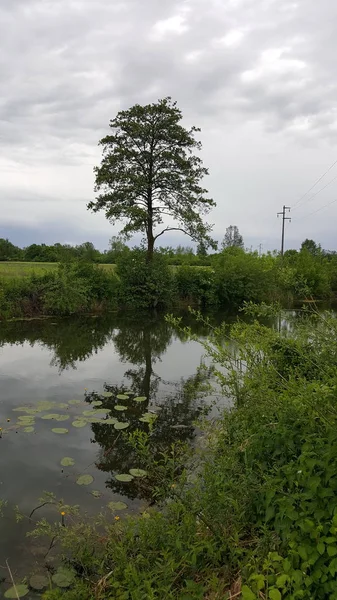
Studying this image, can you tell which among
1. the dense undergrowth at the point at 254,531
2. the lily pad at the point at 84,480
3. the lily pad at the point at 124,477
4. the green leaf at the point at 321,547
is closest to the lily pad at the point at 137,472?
the lily pad at the point at 124,477

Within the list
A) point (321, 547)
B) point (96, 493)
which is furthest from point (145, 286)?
point (321, 547)

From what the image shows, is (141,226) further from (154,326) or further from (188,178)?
(154,326)

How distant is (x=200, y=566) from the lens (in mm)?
2873

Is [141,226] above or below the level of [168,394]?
above

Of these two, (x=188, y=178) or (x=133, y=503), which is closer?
(x=133, y=503)

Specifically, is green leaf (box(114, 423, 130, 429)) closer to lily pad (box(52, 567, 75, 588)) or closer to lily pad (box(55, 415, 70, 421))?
lily pad (box(55, 415, 70, 421))

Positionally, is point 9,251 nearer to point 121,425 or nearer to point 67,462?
point 121,425

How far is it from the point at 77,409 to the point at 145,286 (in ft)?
51.0

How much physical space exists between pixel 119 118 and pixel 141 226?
6.00 metres

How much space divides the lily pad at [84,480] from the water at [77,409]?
0.25 feet

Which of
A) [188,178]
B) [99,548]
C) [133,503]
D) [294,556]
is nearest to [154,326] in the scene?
[188,178]

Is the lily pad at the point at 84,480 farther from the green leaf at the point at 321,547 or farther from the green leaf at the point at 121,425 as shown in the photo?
the green leaf at the point at 321,547

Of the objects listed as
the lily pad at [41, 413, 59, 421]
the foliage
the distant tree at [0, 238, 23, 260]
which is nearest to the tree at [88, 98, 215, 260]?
the foliage

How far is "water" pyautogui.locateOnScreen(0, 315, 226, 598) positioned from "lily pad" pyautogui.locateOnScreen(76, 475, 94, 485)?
75 mm
